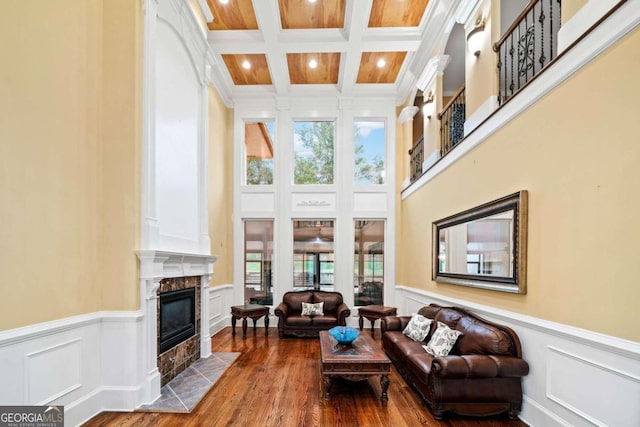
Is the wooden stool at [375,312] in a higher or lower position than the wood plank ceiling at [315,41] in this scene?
lower

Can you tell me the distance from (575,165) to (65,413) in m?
4.54

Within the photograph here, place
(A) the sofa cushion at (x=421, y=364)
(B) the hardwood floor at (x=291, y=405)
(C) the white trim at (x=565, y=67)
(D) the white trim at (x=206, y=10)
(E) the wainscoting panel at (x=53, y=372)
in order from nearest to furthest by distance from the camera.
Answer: (C) the white trim at (x=565, y=67) < (E) the wainscoting panel at (x=53, y=372) < (B) the hardwood floor at (x=291, y=405) < (A) the sofa cushion at (x=421, y=364) < (D) the white trim at (x=206, y=10)

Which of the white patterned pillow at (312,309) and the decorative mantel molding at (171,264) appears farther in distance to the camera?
the white patterned pillow at (312,309)

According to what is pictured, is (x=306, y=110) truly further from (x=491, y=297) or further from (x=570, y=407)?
(x=570, y=407)

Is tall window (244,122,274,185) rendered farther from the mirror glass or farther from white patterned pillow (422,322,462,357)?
white patterned pillow (422,322,462,357)

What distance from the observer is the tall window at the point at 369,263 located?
24.1 feet

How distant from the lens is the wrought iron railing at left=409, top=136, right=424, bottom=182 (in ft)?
21.3

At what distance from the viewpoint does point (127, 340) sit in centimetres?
322

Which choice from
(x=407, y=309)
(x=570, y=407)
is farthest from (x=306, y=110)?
(x=570, y=407)

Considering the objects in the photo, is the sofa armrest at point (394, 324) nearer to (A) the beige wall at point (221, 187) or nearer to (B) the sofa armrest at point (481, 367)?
(B) the sofa armrest at point (481, 367)

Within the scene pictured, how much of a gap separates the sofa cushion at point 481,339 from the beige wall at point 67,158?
340 centimetres

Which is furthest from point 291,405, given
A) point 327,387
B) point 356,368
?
point 356,368

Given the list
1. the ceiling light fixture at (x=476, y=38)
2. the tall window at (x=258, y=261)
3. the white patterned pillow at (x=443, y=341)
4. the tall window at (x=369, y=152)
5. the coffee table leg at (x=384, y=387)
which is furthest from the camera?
the tall window at (x=369, y=152)

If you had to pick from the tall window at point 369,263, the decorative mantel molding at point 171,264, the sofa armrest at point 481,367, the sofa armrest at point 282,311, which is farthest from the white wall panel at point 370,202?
the sofa armrest at point 481,367
